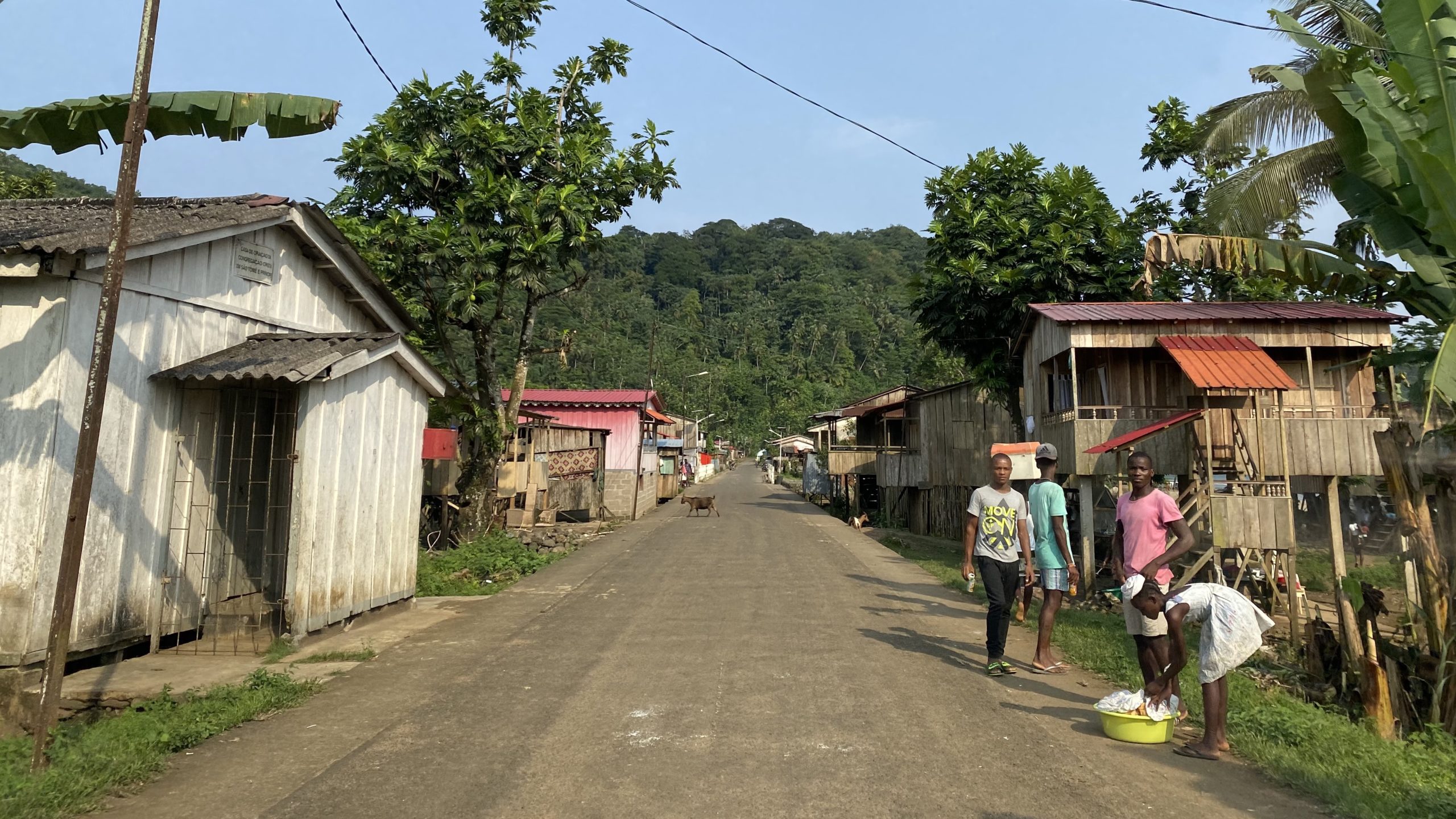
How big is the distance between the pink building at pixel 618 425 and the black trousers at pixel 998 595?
2145 centimetres

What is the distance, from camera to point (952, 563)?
56.5 ft

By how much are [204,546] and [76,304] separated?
297 cm

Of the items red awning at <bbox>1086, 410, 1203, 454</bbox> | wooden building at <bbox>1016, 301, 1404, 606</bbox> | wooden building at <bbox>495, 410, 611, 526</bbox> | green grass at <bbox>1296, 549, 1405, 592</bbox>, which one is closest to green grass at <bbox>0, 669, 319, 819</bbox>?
red awning at <bbox>1086, 410, 1203, 454</bbox>

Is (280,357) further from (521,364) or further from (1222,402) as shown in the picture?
(1222,402)

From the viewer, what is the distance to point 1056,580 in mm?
7453

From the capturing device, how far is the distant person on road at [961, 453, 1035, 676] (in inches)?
277

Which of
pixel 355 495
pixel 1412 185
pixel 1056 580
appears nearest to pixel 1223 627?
pixel 1056 580

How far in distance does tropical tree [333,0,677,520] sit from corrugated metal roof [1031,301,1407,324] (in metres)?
8.24

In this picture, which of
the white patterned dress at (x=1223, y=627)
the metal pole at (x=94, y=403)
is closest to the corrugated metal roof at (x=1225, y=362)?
the white patterned dress at (x=1223, y=627)

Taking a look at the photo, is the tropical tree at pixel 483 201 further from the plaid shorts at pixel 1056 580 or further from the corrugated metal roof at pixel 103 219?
the plaid shorts at pixel 1056 580

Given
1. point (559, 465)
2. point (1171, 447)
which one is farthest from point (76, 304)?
point (559, 465)

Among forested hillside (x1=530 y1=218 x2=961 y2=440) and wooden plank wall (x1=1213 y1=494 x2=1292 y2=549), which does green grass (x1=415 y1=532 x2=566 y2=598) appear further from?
forested hillside (x1=530 y1=218 x2=961 y2=440)

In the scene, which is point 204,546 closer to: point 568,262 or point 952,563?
point 568,262

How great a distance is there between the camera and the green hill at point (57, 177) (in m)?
26.1
